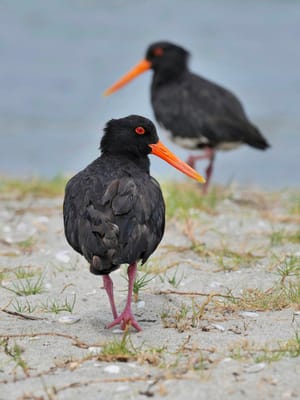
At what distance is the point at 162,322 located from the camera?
460 centimetres

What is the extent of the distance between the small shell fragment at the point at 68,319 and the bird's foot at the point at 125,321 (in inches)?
7.0

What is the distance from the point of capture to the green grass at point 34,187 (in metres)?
8.31

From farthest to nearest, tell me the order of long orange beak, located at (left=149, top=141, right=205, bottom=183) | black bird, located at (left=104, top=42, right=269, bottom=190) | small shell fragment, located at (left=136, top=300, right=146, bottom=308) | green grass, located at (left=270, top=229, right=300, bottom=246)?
black bird, located at (left=104, top=42, right=269, bottom=190) < green grass, located at (left=270, top=229, right=300, bottom=246) < long orange beak, located at (left=149, top=141, right=205, bottom=183) < small shell fragment, located at (left=136, top=300, right=146, bottom=308)

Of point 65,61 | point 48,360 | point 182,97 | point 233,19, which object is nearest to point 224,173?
point 182,97

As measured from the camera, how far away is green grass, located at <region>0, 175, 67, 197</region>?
8.31 m

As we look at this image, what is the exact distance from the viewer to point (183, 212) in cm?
689

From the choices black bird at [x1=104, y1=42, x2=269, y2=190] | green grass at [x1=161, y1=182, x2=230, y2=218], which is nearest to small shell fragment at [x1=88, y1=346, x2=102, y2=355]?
green grass at [x1=161, y1=182, x2=230, y2=218]

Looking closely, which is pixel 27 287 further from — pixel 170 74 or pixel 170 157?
pixel 170 74

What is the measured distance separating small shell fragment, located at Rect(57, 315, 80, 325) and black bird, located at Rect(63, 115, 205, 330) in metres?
0.20

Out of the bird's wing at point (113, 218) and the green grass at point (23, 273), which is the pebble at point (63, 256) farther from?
the bird's wing at point (113, 218)

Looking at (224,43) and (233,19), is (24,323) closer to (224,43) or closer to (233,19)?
(224,43)

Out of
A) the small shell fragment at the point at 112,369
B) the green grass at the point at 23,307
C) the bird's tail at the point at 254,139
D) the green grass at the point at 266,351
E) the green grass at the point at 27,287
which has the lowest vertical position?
the small shell fragment at the point at 112,369

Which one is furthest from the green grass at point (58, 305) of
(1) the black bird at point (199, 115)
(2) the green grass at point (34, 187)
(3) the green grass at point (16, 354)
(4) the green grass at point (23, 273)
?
(1) the black bird at point (199, 115)

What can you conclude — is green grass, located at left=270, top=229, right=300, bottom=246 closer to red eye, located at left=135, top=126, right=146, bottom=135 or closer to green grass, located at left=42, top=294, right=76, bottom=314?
red eye, located at left=135, top=126, right=146, bottom=135
